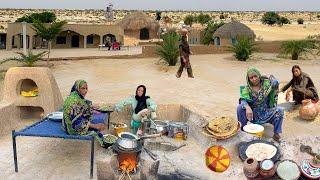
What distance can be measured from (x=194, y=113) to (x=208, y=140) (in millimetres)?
1206

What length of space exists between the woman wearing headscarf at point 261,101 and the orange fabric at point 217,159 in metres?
0.83

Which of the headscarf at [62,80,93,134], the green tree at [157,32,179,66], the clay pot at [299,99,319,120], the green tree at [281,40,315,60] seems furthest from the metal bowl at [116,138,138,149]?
the green tree at [281,40,315,60]

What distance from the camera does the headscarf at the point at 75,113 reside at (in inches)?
245

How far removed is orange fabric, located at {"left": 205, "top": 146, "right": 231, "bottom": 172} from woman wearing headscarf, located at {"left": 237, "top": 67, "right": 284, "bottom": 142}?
2.73 feet

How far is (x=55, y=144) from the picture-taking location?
290 inches

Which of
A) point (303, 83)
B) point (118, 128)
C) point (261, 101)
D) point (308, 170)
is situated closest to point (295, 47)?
point (303, 83)

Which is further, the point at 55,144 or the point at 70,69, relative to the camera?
the point at 70,69

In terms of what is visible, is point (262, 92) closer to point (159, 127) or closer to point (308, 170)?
point (308, 170)

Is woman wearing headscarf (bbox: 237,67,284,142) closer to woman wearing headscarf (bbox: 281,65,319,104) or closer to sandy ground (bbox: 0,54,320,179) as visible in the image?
sandy ground (bbox: 0,54,320,179)

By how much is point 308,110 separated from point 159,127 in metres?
2.65

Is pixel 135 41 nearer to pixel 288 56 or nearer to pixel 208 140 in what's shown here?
pixel 288 56

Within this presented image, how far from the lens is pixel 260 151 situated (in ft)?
20.9

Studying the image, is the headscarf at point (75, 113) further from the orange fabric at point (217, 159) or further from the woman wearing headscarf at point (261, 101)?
the woman wearing headscarf at point (261, 101)

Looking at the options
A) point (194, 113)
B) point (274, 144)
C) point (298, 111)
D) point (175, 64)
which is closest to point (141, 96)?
point (194, 113)
